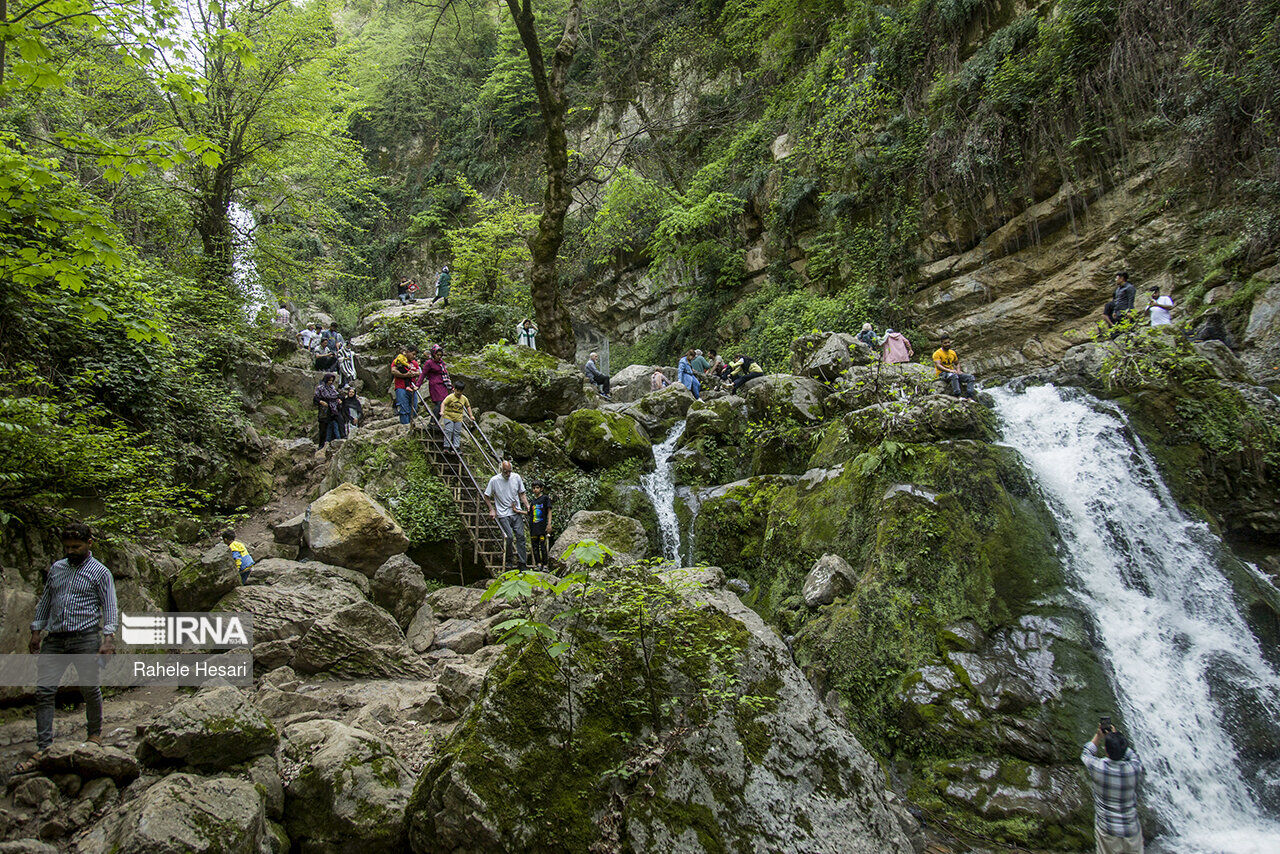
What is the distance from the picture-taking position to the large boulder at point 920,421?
26.3ft

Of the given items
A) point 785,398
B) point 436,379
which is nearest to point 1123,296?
point 785,398

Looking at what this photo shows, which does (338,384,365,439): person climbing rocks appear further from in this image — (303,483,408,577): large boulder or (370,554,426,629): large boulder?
(370,554,426,629): large boulder

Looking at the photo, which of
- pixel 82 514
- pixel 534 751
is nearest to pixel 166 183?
pixel 82 514

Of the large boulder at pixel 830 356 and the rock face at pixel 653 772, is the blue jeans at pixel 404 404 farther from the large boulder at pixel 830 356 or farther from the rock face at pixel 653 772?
the rock face at pixel 653 772

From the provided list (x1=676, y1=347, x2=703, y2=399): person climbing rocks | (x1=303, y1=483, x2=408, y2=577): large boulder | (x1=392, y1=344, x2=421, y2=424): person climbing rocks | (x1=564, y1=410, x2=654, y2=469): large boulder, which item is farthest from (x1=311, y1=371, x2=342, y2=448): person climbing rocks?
(x1=676, y1=347, x2=703, y2=399): person climbing rocks

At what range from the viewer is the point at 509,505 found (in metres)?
9.32

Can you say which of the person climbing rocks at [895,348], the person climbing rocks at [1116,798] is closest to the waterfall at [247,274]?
the person climbing rocks at [895,348]

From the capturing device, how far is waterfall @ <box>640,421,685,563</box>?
10.7 meters

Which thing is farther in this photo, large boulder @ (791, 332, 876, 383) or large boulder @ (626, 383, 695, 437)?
large boulder @ (626, 383, 695, 437)

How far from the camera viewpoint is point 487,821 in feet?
9.29

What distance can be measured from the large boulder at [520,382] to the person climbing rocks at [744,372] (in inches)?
138

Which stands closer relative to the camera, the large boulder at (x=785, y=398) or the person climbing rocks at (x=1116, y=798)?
the person climbing rocks at (x=1116, y=798)

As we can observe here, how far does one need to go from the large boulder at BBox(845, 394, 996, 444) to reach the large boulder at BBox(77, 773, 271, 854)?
24.6ft

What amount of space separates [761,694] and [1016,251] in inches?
558
